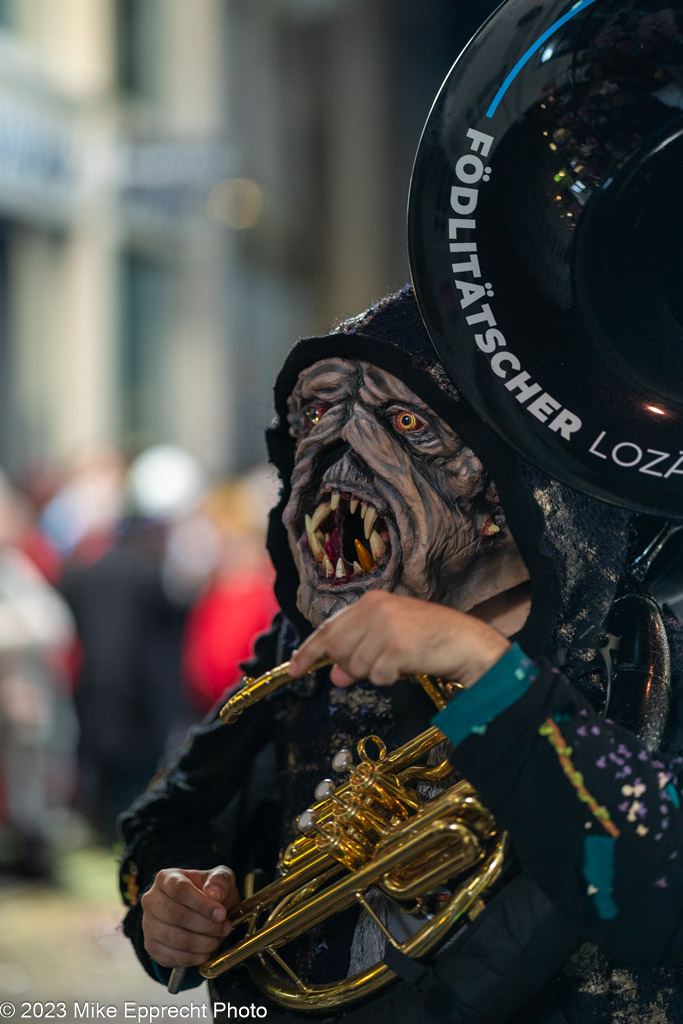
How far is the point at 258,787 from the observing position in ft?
7.02

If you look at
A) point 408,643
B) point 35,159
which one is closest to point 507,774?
point 408,643

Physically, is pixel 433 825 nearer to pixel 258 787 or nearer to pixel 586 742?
pixel 586 742

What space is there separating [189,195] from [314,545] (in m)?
9.08

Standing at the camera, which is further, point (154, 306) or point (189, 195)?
point (154, 306)

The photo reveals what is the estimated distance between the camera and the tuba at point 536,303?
155cm

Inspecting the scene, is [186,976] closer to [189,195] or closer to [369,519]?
[369,519]

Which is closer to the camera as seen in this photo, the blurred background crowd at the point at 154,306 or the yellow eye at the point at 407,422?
the yellow eye at the point at 407,422

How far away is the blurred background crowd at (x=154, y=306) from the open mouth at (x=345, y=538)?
1.39 feet

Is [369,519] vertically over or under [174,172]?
under

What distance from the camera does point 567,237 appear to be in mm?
1646

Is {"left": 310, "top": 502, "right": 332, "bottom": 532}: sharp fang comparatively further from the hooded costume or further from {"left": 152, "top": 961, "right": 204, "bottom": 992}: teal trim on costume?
{"left": 152, "top": 961, "right": 204, "bottom": 992}: teal trim on costume
